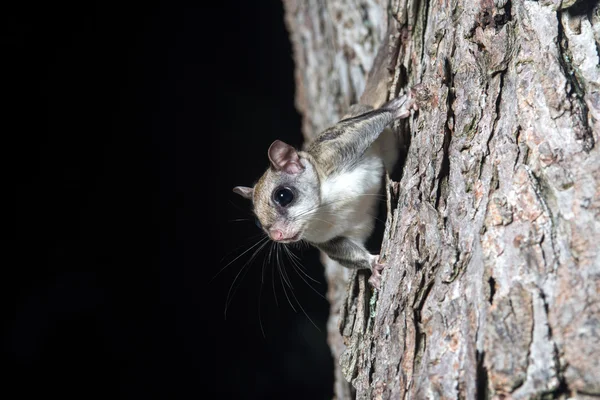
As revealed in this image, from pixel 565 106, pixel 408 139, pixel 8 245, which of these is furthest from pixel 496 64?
pixel 8 245

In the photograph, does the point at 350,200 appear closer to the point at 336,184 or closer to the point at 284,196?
the point at 336,184

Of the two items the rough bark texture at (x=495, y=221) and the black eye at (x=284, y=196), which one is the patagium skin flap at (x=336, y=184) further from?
the rough bark texture at (x=495, y=221)

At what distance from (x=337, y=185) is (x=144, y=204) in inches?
70.9

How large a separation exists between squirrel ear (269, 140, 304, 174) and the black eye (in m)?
0.12

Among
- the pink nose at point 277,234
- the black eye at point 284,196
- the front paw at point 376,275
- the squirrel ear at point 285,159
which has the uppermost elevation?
the squirrel ear at point 285,159

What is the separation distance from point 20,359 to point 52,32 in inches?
83.1

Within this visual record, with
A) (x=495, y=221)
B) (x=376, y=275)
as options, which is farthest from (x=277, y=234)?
(x=495, y=221)

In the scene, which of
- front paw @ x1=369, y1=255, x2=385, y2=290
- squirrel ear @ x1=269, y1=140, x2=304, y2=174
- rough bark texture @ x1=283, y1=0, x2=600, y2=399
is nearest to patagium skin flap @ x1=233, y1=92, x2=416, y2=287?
squirrel ear @ x1=269, y1=140, x2=304, y2=174

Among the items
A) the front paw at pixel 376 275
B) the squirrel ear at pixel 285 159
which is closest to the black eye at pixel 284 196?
the squirrel ear at pixel 285 159

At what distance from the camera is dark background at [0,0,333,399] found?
3.67 meters

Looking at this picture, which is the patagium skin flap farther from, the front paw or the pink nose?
the front paw

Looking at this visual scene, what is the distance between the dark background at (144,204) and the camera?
367cm

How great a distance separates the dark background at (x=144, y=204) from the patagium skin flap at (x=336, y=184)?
67 centimetres

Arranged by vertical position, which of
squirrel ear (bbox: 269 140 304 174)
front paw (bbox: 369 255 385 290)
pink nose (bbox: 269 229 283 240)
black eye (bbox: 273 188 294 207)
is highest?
squirrel ear (bbox: 269 140 304 174)
